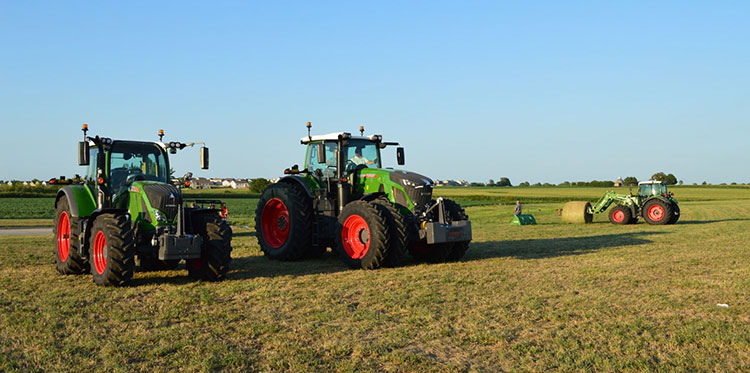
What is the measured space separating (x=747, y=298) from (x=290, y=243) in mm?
7366

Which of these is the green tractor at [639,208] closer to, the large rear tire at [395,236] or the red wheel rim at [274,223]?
the red wheel rim at [274,223]

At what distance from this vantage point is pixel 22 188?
53.0 meters

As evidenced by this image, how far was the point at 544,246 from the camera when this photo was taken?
581 inches

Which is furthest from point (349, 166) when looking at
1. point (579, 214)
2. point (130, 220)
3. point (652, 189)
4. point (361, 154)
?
point (652, 189)

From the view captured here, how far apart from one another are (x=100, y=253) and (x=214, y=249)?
158 cm

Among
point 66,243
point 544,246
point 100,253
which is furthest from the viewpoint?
point 544,246

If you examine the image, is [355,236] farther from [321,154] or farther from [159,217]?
[159,217]

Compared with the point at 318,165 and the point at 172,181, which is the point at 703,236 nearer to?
the point at 318,165

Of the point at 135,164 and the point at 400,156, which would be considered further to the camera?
the point at 400,156

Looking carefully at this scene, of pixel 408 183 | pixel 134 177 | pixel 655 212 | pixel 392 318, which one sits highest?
pixel 134 177

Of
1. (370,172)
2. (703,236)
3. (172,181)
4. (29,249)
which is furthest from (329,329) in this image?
(703,236)

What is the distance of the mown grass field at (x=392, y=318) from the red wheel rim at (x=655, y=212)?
550 inches

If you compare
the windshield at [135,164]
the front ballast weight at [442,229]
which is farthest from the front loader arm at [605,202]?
the windshield at [135,164]

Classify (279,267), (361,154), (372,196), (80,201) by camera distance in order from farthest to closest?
(361,154) → (372,196) → (279,267) → (80,201)
